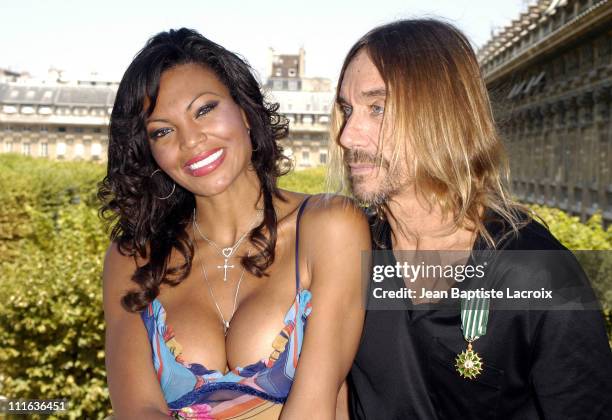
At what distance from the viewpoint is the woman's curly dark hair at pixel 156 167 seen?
261 cm

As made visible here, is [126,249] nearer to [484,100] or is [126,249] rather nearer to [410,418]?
[410,418]

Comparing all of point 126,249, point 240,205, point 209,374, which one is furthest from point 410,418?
point 126,249

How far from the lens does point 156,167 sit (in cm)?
287

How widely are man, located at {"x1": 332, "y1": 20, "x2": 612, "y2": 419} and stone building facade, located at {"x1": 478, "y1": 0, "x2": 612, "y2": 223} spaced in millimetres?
15716

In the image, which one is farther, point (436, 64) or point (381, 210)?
point (381, 210)

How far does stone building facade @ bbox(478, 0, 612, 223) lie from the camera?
71.1ft

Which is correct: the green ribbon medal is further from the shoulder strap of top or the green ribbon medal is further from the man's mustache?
the shoulder strap of top

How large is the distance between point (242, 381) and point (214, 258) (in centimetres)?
49

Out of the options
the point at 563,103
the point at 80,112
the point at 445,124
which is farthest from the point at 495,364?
the point at 80,112

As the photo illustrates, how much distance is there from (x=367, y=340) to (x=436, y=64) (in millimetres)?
812

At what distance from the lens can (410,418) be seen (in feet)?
7.17

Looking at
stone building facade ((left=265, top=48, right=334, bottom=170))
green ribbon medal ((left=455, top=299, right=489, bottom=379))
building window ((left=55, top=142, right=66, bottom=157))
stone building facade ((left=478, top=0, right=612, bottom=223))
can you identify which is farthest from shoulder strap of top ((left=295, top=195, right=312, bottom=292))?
building window ((left=55, top=142, right=66, bottom=157))

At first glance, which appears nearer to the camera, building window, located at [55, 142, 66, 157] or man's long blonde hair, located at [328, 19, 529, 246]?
man's long blonde hair, located at [328, 19, 529, 246]

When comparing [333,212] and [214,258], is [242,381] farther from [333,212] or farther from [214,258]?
[333,212]
